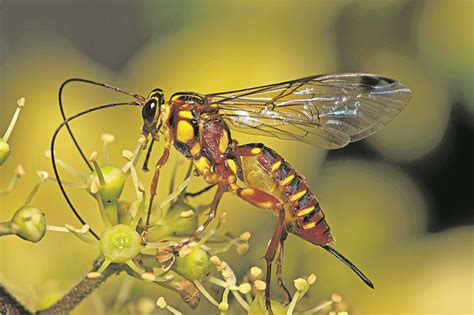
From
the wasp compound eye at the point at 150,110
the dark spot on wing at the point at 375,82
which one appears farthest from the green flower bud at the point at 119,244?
the dark spot on wing at the point at 375,82

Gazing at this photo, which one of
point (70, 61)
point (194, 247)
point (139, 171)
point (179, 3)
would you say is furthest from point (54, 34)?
point (194, 247)

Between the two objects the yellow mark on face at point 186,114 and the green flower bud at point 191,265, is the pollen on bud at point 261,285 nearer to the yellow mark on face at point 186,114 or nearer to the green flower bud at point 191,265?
the green flower bud at point 191,265

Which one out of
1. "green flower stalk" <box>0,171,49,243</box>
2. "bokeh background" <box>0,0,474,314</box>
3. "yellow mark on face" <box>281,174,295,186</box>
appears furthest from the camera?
"bokeh background" <box>0,0,474,314</box>

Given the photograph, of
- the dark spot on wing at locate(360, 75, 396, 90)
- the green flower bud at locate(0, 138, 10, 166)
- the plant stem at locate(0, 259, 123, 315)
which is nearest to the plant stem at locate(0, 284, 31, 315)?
the plant stem at locate(0, 259, 123, 315)

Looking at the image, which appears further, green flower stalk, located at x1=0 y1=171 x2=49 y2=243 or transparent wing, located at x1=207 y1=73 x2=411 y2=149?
transparent wing, located at x1=207 y1=73 x2=411 y2=149

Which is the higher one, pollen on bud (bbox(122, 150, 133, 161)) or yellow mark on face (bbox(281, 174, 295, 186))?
pollen on bud (bbox(122, 150, 133, 161))

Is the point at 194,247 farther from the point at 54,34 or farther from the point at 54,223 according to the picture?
the point at 54,34

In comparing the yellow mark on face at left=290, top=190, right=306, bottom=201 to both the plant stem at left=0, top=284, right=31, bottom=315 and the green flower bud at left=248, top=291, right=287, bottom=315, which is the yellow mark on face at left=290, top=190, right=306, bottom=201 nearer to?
the green flower bud at left=248, top=291, right=287, bottom=315

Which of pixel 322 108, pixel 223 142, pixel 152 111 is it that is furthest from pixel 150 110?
pixel 322 108
